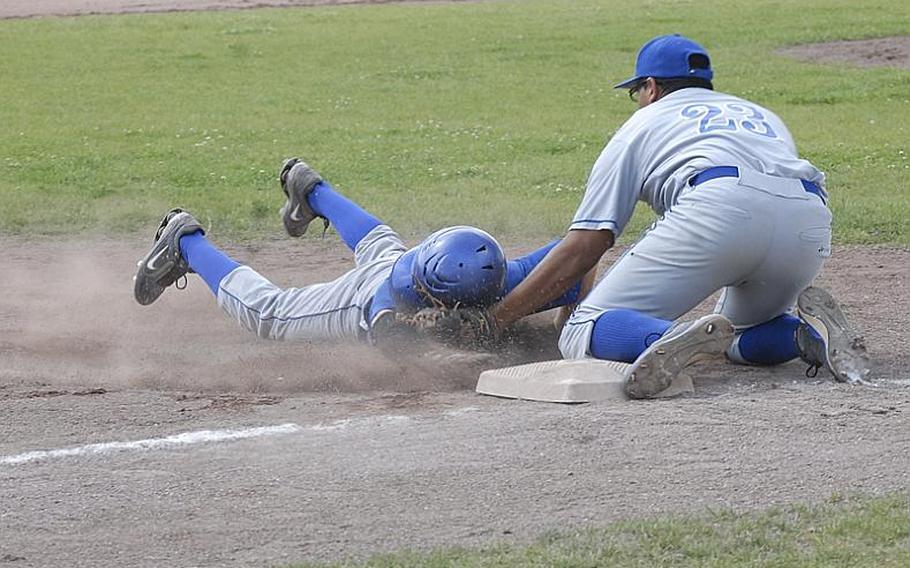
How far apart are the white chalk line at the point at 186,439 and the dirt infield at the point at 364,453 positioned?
0.01 m

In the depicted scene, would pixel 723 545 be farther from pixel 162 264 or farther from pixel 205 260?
pixel 162 264

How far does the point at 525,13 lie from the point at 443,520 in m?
23.2

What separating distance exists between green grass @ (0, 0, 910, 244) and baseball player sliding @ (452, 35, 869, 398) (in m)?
3.58

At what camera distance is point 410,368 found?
19.9 feet

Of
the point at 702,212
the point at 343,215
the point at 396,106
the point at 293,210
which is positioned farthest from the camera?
the point at 396,106

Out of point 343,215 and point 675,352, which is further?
point 343,215

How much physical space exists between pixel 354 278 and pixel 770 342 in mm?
1877

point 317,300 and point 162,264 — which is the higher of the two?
point 162,264

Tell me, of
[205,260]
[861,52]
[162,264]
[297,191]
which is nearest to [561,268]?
[205,260]

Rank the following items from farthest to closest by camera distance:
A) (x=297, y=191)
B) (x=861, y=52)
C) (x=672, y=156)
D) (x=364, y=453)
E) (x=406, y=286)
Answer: (x=861, y=52) < (x=297, y=191) < (x=406, y=286) < (x=672, y=156) < (x=364, y=453)

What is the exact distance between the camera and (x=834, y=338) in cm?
562

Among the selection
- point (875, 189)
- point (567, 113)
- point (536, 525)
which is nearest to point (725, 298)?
point (536, 525)

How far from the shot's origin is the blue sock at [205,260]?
7195 millimetres

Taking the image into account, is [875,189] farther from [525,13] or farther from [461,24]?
[525,13]
